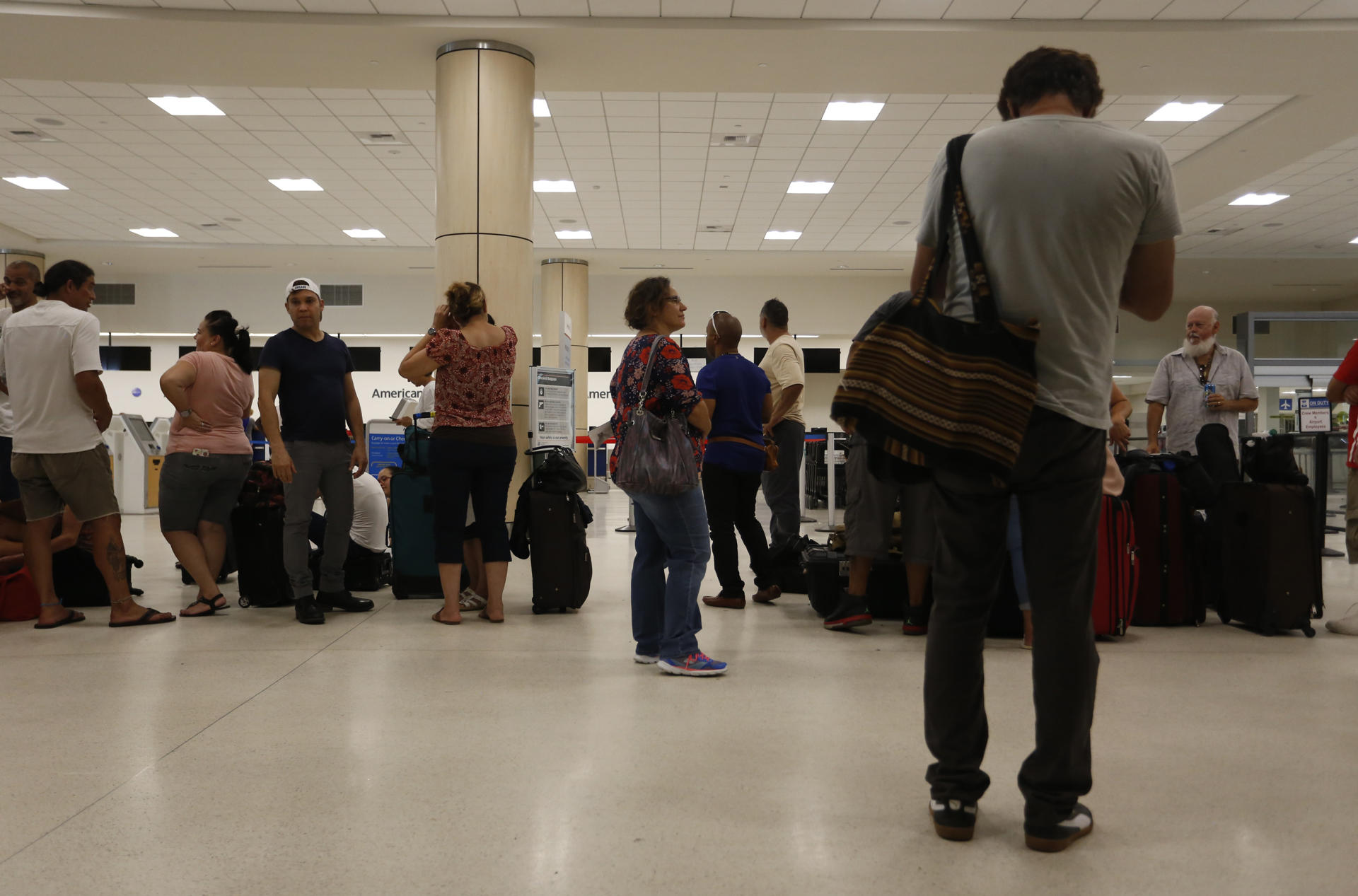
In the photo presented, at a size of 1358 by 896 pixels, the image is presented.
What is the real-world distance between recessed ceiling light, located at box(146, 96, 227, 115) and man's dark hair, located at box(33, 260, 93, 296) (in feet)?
22.0

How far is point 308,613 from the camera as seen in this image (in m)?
4.67

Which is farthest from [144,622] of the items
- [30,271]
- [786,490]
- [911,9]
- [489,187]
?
[911,9]

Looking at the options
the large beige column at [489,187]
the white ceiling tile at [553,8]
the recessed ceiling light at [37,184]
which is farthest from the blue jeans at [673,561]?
the recessed ceiling light at [37,184]

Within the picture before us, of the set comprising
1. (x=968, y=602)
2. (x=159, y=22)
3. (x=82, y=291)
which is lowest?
(x=968, y=602)

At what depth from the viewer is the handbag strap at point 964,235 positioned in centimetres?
197

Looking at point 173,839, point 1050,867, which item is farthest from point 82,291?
point 1050,867

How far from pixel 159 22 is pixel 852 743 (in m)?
8.24

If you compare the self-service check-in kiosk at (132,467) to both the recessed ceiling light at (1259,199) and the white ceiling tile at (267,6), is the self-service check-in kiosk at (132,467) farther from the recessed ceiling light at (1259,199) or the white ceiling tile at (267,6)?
the recessed ceiling light at (1259,199)

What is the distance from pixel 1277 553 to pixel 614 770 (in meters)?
3.38

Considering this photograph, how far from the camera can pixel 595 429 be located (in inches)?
180

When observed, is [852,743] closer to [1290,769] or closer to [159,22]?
[1290,769]

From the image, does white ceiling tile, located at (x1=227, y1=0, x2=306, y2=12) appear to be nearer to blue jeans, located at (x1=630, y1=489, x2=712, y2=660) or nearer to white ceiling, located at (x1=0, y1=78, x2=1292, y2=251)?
white ceiling, located at (x1=0, y1=78, x2=1292, y2=251)

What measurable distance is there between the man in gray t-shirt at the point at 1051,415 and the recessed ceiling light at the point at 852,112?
8935 mm

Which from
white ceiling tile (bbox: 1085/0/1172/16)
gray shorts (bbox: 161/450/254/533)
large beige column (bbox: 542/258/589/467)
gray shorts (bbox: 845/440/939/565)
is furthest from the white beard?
large beige column (bbox: 542/258/589/467)
